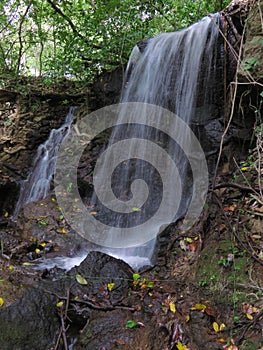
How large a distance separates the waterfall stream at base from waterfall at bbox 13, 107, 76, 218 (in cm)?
4

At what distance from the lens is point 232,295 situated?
277cm

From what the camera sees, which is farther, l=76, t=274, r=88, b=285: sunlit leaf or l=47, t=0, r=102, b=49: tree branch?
l=47, t=0, r=102, b=49: tree branch

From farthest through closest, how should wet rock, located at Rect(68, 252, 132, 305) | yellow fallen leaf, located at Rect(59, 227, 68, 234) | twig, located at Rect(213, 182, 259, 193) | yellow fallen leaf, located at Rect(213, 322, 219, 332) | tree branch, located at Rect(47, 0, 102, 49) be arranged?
tree branch, located at Rect(47, 0, 102, 49) < yellow fallen leaf, located at Rect(59, 227, 68, 234) < twig, located at Rect(213, 182, 259, 193) < wet rock, located at Rect(68, 252, 132, 305) < yellow fallen leaf, located at Rect(213, 322, 219, 332)

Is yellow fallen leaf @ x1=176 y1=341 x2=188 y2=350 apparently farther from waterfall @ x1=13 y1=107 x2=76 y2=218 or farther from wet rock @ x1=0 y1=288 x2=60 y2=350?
waterfall @ x1=13 y1=107 x2=76 y2=218

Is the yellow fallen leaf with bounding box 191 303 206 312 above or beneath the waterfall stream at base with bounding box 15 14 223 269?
beneath

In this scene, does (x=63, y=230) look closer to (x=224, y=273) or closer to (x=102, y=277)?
(x=102, y=277)

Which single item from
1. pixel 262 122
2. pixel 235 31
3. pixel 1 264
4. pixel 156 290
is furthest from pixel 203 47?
pixel 1 264

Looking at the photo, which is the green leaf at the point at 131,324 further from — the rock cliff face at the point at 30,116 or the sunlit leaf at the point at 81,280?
the rock cliff face at the point at 30,116

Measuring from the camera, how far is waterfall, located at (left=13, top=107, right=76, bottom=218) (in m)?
7.10

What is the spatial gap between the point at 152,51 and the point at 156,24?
2.66 m

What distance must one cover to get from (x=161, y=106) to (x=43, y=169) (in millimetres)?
3426

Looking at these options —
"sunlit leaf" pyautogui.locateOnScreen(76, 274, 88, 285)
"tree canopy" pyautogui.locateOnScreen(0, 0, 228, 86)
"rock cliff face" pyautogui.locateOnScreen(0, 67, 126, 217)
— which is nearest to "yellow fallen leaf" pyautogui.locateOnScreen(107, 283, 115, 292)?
"sunlit leaf" pyautogui.locateOnScreen(76, 274, 88, 285)

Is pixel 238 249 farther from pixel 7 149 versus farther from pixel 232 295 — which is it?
pixel 7 149

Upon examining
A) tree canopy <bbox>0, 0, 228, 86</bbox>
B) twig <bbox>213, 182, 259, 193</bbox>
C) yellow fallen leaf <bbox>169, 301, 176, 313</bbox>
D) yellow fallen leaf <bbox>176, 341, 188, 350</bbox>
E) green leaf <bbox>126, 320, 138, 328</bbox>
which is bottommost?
yellow fallen leaf <bbox>176, 341, 188, 350</bbox>
